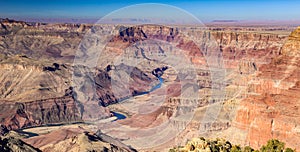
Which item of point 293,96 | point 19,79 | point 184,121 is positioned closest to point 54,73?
point 19,79

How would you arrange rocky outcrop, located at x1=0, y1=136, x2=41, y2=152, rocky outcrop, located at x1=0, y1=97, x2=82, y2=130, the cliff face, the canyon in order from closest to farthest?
the cliff face
the canyon
rocky outcrop, located at x1=0, y1=136, x2=41, y2=152
rocky outcrop, located at x1=0, y1=97, x2=82, y2=130

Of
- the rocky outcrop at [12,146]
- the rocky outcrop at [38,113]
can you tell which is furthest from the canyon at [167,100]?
the rocky outcrop at [12,146]

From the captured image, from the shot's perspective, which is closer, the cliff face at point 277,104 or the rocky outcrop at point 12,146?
the cliff face at point 277,104

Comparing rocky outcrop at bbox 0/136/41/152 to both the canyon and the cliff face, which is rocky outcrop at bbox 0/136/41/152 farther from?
the cliff face

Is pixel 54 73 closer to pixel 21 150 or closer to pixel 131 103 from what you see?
pixel 131 103

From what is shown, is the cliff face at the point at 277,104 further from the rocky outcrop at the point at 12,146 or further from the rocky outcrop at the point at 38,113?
the rocky outcrop at the point at 38,113

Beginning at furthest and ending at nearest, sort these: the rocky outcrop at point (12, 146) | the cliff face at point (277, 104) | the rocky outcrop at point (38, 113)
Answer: the rocky outcrop at point (38, 113) < the rocky outcrop at point (12, 146) < the cliff face at point (277, 104)

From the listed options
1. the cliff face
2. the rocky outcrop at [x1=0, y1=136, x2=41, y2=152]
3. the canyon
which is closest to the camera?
the cliff face

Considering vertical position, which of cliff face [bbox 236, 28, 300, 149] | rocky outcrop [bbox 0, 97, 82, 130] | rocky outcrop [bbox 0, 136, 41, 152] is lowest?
rocky outcrop [bbox 0, 97, 82, 130]

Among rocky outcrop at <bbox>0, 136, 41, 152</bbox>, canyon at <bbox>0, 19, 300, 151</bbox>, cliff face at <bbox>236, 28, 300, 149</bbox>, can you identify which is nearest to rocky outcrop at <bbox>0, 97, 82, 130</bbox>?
canyon at <bbox>0, 19, 300, 151</bbox>
